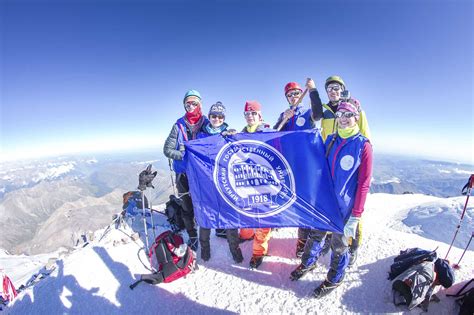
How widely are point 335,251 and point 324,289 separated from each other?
45.6 inches

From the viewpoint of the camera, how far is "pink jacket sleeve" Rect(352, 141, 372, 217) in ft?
15.2

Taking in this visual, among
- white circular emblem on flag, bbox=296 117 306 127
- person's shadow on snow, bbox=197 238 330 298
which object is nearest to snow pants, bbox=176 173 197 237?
person's shadow on snow, bbox=197 238 330 298

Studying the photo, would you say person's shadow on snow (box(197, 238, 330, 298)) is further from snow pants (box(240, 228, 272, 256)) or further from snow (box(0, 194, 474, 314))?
snow pants (box(240, 228, 272, 256))

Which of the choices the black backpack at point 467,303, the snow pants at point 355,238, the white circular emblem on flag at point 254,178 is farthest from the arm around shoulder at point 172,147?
the black backpack at point 467,303

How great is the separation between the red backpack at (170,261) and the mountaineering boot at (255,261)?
79.3 inches

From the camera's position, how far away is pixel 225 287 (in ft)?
20.2

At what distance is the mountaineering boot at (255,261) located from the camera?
6848mm

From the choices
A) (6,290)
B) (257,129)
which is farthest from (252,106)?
(6,290)

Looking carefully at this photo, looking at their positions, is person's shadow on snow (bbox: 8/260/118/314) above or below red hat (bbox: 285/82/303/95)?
below

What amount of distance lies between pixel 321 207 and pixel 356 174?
1.26 meters

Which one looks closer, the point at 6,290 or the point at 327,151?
the point at 327,151

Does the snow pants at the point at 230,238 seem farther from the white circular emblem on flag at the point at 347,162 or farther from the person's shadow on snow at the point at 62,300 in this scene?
the white circular emblem on flag at the point at 347,162

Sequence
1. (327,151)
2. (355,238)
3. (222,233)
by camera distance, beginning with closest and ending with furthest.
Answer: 1. (327,151)
2. (355,238)
3. (222,233)

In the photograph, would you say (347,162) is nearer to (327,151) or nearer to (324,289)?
Result: (327,151)
